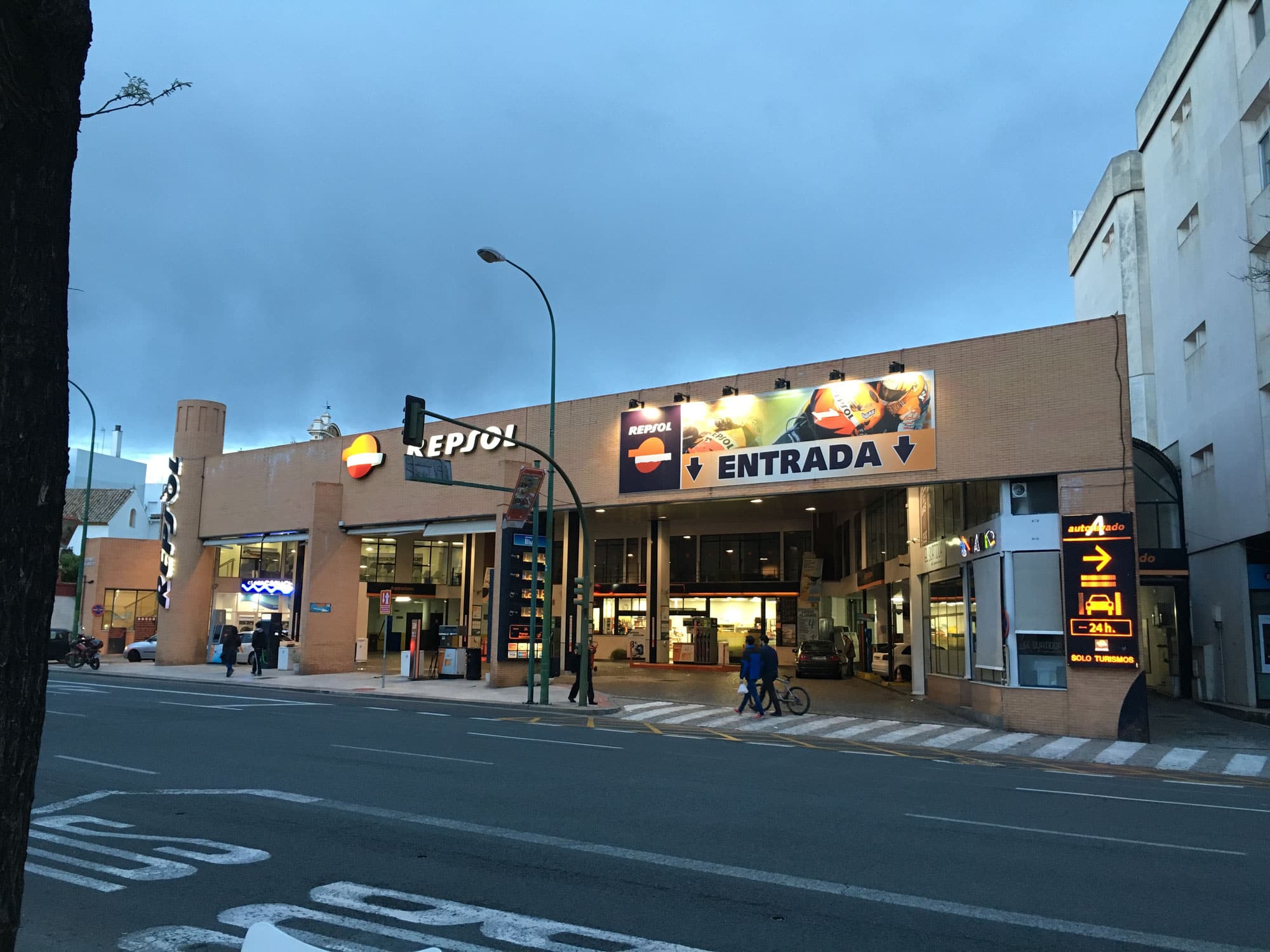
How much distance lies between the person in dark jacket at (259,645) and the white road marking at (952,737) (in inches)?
975

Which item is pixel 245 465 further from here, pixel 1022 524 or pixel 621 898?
pixel 621 898

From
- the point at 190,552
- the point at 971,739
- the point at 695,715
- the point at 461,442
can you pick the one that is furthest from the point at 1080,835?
the point at 190,552

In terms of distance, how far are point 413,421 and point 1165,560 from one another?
21839 millimetres

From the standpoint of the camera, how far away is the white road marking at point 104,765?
12.3 meters

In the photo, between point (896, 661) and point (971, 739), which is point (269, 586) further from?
point (971, 739)

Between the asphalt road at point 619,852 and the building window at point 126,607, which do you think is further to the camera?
the building window at point 126,607

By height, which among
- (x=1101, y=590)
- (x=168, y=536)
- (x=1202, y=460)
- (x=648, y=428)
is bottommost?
(x=1101, y=590)

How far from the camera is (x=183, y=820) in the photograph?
9.39m

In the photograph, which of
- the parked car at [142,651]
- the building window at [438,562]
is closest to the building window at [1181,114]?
the building window at [438,562]

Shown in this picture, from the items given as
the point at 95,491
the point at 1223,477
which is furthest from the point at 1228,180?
the point at 95,491

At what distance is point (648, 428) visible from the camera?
27844 millimetres

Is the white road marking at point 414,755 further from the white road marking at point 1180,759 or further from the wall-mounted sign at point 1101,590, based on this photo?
the wall-mounted sign at point 1101,590

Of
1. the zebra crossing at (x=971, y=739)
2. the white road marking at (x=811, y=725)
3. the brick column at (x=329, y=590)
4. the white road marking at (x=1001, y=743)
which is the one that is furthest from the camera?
the brick column at (x=329, y=590)

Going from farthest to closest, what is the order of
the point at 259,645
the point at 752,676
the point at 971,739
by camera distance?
the point at 259,645
the point at 752,676
the point at 971,739
